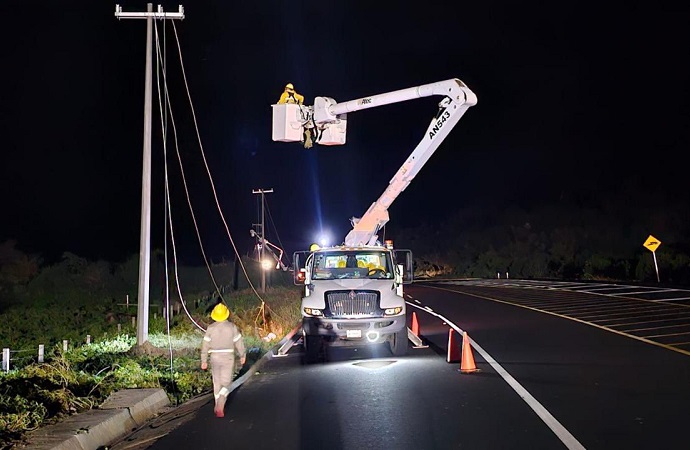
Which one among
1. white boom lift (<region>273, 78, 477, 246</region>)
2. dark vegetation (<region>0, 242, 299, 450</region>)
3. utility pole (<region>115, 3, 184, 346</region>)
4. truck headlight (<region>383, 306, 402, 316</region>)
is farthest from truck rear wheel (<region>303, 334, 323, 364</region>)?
white boom lift (<region>273, 78, 477, 246</region>)

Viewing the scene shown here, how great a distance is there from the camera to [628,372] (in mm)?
12297

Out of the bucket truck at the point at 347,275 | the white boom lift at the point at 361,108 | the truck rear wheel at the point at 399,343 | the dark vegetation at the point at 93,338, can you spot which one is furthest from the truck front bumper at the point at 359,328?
the white boom lift at the point at 361,108

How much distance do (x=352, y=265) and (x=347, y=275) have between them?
49cm

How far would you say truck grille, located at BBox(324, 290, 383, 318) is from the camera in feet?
48.5

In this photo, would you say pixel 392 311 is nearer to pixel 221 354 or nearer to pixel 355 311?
pixel 355 311

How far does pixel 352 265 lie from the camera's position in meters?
16.6

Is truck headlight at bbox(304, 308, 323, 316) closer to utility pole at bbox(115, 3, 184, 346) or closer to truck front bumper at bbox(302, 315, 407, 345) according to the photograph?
truck front bumper at bbox(302, 315, 407, 345)

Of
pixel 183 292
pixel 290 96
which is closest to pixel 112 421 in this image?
pixel 290 96

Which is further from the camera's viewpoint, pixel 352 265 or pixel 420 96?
pixel 420 96

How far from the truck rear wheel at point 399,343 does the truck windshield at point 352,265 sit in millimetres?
1339

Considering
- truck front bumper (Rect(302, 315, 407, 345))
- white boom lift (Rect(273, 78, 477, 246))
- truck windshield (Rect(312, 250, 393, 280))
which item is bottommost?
truck front bumper (Rect(302, 315, 407, 345))

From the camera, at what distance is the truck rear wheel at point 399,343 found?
1507cm

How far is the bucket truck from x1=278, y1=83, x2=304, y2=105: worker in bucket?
163 millimetres

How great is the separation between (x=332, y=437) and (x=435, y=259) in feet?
287
